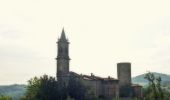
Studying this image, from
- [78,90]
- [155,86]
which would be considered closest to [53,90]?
[78,90]

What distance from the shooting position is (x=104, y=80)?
10275 cm

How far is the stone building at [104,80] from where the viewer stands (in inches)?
3787

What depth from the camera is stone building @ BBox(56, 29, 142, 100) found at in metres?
96.2

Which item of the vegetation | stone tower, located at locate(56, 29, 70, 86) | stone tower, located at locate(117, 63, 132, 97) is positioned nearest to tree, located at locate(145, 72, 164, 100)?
the vegetation

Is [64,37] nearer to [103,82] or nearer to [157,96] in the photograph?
[103,82]

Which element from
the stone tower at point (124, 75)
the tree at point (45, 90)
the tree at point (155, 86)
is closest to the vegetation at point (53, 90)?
the tree at point (45, 90)

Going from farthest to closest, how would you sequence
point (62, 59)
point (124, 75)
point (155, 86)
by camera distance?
point (124, 75) < point (62, 59) < point (155, 86)

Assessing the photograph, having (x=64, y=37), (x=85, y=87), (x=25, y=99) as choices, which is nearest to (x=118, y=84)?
(x=85, y=87)

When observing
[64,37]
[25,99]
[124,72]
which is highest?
[64,37]

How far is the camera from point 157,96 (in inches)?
2867

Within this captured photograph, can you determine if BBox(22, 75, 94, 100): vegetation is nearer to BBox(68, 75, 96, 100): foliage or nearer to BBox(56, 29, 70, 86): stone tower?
BBox(68, 75, 96, 100): foliage

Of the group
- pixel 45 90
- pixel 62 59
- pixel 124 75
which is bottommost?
pixel 45 90

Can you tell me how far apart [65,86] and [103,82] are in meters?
13.8

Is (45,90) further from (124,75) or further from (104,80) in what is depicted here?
(124,75)
